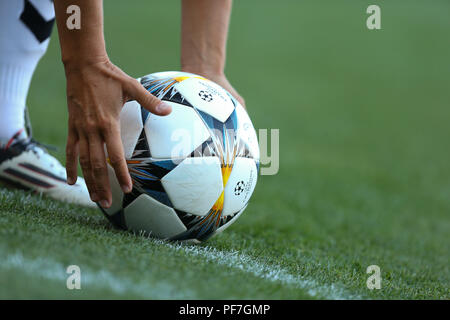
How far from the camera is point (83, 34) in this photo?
1.82 m

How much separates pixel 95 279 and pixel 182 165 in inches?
24.3

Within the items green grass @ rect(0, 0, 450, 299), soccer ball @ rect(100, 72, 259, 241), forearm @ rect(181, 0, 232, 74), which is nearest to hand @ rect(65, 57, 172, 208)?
soccer ball @ rect(100, 72, 259, 241)

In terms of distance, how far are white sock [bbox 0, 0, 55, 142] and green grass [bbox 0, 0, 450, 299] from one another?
1.57ft

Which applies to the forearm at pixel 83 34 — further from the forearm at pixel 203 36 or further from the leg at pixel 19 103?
the leg at pixel 19 103

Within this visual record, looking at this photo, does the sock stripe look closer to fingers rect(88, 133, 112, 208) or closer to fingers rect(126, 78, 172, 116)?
fingers rect(88, 133, 112, 208)

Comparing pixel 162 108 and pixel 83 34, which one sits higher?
pixel 83 34

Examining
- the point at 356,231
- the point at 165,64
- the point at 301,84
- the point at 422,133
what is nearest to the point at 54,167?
the point at 356,231

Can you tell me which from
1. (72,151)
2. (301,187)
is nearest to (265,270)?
(72,151)

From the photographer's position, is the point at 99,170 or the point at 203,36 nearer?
the point at 99,170

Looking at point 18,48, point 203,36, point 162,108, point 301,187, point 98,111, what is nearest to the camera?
point 98,111

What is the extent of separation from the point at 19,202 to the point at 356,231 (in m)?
2.29

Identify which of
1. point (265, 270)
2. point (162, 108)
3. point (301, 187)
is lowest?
point (301, 187)

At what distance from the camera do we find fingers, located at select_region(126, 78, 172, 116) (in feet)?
6.14

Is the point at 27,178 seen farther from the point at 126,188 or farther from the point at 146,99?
the point at 146,99
